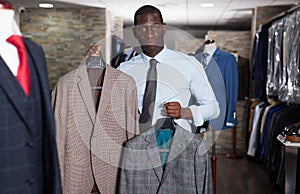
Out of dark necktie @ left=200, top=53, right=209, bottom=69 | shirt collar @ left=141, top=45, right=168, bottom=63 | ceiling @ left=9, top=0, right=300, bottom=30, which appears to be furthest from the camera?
dark necktie @ left=200, top=53, right=209, bottom=69

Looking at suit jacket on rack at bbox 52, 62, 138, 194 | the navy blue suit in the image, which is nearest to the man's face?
suit jacket on rack at bbox 52, 62, 138, 194

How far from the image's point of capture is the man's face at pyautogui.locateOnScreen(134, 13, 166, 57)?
1592 millimetres

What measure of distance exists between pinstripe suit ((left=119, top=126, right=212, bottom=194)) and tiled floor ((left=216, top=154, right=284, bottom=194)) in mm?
1836

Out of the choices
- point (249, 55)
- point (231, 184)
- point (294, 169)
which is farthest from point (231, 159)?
point (294, 169)

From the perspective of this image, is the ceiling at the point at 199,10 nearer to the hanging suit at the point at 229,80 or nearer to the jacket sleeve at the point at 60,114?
the hanging suit at the point at 229,80

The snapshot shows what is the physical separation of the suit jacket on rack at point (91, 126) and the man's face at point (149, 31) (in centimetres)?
17

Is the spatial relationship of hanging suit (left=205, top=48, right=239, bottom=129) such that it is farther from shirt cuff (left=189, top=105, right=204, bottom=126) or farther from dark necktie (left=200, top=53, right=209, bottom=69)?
shirt cuff (left=189, top=105, right=204, bottom=126)

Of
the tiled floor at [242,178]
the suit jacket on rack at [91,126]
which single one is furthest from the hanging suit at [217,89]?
the tiled floor at [242,178]

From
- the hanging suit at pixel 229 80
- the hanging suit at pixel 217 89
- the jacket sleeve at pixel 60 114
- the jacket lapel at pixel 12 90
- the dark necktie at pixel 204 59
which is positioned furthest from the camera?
the hanging suit at pixel 229 80

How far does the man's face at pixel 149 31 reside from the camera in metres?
1.59

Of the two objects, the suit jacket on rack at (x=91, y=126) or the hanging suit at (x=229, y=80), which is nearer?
the suit jacket on rack at (x=91, y=126)

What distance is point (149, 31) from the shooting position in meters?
1.59

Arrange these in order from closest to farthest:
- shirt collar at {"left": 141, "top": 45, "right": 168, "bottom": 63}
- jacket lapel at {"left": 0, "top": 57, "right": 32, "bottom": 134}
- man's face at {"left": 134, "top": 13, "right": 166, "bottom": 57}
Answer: jacket lapel at {"left": 0, "top": 57, "right": 32, "bottom": 134}, man's face at {"left": 134, "top": 13, "right": 166, "bottom": 57}, shirt collar at {"left": 141, "top": 45, "right": 168, "bottom": 63}

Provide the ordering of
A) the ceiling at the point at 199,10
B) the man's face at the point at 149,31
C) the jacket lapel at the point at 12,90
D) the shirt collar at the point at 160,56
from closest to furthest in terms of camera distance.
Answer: the jacket lapel at the point at 12,90 → the man's face at the point at 149,31 → the shirt collar at the point at 160,56 → the ceiling at the point at 199,10
